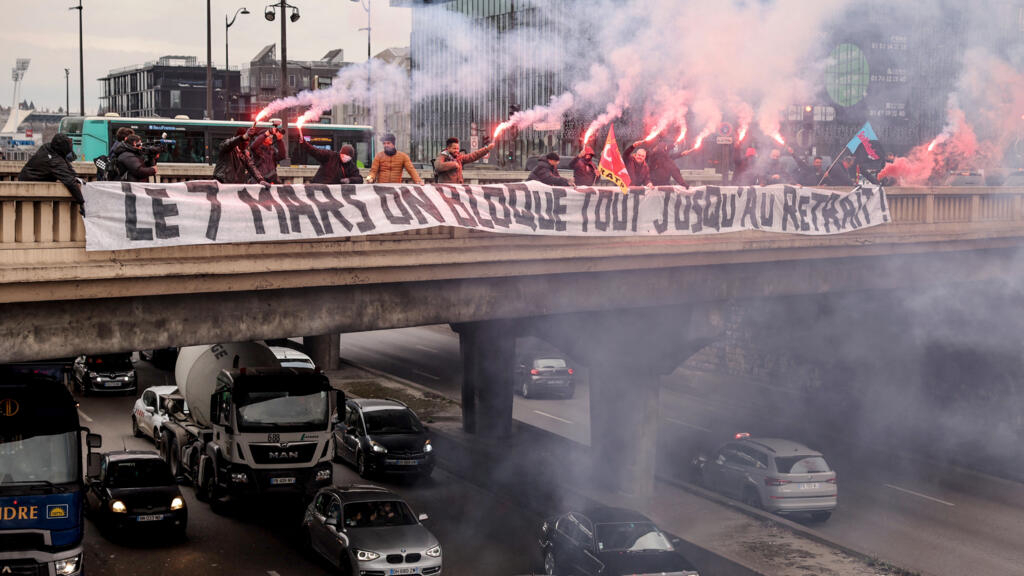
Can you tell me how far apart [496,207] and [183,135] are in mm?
20928

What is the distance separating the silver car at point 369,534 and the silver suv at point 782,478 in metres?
8.14

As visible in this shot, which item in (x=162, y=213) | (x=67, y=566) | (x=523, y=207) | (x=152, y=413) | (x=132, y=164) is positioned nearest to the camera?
(x=162, y=213)

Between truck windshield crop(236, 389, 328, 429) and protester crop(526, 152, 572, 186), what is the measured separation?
269 inches

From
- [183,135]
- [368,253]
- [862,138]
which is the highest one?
[183,135]

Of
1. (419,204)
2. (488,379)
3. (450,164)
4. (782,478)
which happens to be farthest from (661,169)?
(488,379)

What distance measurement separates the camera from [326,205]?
1484 centimetres

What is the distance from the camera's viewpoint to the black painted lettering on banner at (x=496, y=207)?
1673 centimetres

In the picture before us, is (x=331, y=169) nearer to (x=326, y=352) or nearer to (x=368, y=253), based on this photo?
(x=368, y=253)

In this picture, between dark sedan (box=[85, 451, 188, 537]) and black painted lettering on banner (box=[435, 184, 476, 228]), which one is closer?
black painted lettering on banner (box=[435, 184, 476, 228])

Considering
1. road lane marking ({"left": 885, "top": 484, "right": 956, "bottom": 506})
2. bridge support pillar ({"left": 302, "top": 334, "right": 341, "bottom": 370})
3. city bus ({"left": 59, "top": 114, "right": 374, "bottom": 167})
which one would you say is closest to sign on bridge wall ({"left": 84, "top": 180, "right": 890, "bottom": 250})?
road lane marking ({"left": 885, "top": 484, "right": 956, "bottom": 506})

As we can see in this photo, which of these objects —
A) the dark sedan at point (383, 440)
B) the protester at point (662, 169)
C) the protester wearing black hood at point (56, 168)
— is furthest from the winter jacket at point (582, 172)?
the dark sedan at point (383, 440)

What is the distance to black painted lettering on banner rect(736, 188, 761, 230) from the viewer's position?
66.8ft

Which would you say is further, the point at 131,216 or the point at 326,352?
the point at 326,352

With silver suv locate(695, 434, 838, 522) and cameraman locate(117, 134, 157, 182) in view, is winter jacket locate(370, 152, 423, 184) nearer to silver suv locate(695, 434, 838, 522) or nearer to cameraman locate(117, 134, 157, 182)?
cameraman locate(117, 134, 157, 182)
